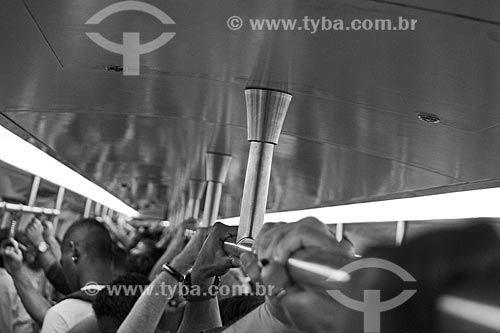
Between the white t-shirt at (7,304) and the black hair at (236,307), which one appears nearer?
the black hair at (236,307)

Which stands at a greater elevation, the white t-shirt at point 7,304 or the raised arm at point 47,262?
the raised arm at point 47,262

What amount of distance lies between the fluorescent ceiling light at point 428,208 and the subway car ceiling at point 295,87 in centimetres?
9

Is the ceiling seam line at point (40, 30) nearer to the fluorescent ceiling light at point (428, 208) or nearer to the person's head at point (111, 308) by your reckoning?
the person's head at point (111, 308)

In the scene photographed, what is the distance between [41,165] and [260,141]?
5.23 meters

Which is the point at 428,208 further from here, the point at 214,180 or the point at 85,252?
the point at 85,252

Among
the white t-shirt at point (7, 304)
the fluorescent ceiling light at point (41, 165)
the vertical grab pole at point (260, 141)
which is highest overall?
the fluorescent ceiling light at point (41, 165)

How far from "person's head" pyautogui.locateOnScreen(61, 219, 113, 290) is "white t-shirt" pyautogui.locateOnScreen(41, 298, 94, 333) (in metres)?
0.43

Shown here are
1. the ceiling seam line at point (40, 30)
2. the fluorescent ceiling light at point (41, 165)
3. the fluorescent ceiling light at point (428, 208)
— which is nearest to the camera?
the ceiling seam line at point (40, 30)

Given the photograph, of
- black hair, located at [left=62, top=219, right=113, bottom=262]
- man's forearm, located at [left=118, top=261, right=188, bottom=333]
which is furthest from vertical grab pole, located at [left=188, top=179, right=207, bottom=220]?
man's forearm, located at [left=118, top=261, right=188, bottom=333]

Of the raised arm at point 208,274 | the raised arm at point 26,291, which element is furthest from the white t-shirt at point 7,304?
the raised arm at point 208,274

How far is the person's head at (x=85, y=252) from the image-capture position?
14.0 feet

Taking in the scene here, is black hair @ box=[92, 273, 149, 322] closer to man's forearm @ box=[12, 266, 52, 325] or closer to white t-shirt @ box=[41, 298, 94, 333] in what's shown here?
white t-shirt @ box=[41, 298, 94, 333]

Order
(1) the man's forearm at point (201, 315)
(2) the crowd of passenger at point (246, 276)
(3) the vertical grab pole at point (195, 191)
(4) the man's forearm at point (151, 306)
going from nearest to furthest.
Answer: (2) the crowd of passenger at point (246, 276) < (1) the man's forearm at point (201, 315) < (4) the man's forearm at point (151, 306) < (3) the vertical grab pole at point (195, 191)

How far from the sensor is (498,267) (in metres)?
0.46
